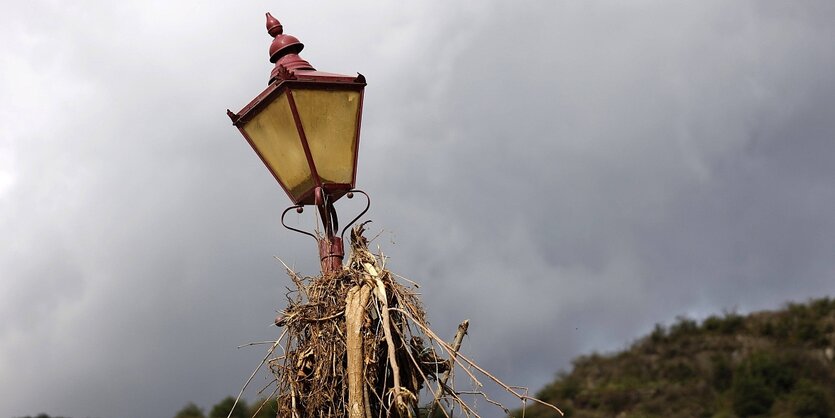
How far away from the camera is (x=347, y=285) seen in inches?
193

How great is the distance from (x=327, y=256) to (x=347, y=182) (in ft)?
1.20

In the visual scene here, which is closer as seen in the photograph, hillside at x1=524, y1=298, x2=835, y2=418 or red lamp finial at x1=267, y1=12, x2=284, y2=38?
red lamp finial at x1=267, y1=12, x2=284, y2=38

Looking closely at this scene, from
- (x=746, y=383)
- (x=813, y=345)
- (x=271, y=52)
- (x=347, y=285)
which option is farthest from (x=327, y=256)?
(x=813, y=345)

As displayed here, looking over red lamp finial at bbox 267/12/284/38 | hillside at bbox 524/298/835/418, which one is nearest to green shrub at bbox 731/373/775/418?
hillside at bbox 524/298/835/418

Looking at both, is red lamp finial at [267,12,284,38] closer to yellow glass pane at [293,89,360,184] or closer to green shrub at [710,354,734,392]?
yellow glass pane at [293,89,360,184]

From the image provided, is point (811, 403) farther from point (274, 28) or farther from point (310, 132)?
point (310, 132)

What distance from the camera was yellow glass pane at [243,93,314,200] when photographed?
5.20 metres

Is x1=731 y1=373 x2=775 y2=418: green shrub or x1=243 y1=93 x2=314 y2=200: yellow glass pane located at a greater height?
x1=731 y1=373 x2=775 y2=418: green shrub

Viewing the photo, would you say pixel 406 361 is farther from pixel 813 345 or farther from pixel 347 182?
pixel 813 345

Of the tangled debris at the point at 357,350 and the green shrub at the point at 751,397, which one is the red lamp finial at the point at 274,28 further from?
the green shrub at the point at 751,397

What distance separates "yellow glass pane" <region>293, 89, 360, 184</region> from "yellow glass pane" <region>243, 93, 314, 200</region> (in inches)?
2.3

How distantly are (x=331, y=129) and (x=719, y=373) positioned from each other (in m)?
43.3

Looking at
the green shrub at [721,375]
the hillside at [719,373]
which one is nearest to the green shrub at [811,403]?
the hillside at [719,373]

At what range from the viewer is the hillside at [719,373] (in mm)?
42656
